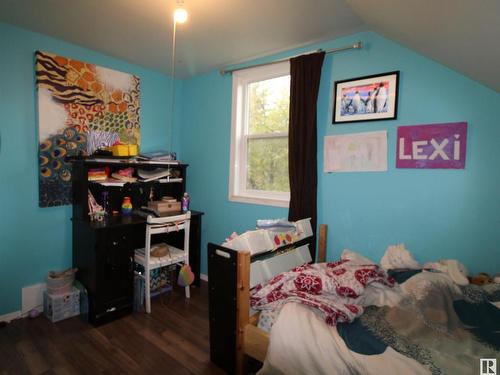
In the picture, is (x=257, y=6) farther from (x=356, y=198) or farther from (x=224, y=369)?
(x=224, y=369)

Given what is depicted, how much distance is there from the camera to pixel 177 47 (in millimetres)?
2543

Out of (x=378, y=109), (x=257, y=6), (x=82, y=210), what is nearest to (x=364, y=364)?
(x=378, y=109)

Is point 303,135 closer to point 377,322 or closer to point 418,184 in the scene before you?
point 418,184

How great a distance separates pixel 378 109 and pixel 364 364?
66.3 inches

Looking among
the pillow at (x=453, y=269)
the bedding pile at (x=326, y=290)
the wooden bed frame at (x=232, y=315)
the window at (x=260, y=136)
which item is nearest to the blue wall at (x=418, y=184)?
the pillow at (x=453, y=269)

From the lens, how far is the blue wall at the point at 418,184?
5.81 ft

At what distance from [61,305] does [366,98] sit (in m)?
2.90

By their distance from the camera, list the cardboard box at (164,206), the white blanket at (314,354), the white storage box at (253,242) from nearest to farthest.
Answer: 1. the white blanket at (314,354)
2. the white storage box at (253,242)
3. the cardboard box at (164,206)

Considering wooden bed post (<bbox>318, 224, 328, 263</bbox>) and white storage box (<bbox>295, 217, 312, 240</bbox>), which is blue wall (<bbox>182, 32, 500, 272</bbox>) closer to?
wooden bed post (<bbox>318, 224, 328, 263</bbox>)

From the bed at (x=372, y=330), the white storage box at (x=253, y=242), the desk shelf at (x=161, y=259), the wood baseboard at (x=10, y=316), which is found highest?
the white storage box at (x=253, y=242)

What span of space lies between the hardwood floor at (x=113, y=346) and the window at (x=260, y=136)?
4.18 ft

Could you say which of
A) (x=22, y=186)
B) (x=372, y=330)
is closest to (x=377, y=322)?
(x=372, y=330)

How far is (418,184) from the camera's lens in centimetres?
197

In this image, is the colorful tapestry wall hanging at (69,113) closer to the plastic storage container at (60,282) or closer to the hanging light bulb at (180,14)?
the plastic storage container at (60,282)
